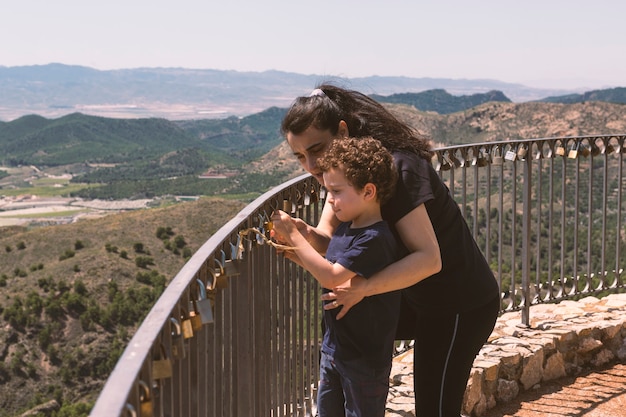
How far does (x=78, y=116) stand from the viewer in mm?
191500

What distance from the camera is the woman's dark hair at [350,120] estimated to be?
257 cm

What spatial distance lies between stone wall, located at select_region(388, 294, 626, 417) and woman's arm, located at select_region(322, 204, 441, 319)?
1.97 metres

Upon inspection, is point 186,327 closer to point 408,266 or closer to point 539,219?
point 408,266

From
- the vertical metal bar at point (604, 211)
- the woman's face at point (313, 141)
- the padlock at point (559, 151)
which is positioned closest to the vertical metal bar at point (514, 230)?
A: the padlock at point (559, 151)

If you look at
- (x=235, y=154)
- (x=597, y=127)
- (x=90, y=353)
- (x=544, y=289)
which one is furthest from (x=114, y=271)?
(x=235, y=154)

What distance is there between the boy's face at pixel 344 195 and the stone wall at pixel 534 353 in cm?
204

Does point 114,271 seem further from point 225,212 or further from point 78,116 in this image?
point 78,116

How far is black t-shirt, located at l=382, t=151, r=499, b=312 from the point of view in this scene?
8.41 ft

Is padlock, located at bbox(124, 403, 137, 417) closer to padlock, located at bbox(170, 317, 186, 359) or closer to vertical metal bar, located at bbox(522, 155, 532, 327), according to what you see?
padlock, located at bbox(170, 317, 186, 359)

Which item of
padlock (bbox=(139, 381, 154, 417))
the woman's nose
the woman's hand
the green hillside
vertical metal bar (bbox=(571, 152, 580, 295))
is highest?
the woman's nose

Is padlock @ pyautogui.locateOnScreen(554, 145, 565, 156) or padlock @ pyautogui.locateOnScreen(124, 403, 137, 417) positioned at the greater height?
padlock @ pyautogui.locateOnScreen(554, 145, 565, 156)

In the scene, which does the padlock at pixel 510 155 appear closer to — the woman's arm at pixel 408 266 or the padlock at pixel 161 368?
the woman's arm at pixel 408 266

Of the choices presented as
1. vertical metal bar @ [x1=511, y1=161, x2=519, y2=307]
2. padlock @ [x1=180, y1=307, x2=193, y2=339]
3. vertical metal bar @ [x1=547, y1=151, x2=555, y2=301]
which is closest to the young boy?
padlock @ [x1=180, y1=307, x2=193, y2=339]

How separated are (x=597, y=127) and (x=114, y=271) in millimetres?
A: 44958
